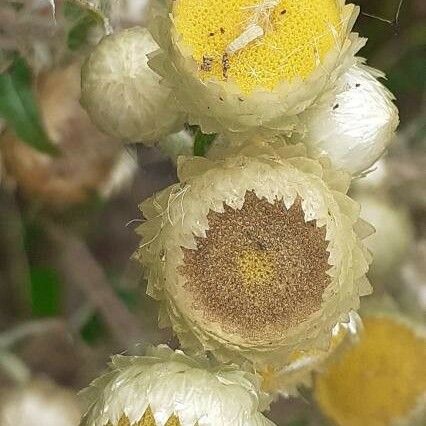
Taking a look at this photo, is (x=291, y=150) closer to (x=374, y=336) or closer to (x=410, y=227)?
(x=374, y=336)

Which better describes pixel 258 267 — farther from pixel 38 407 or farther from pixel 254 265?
pixel 38 407

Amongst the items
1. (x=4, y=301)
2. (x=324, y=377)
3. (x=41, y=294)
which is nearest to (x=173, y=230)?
(x=324, y=377)

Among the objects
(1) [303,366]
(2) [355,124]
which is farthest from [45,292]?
(2) [355,124]

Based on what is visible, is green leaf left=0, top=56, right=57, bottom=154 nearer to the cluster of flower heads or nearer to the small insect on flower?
the cluster of flower heads

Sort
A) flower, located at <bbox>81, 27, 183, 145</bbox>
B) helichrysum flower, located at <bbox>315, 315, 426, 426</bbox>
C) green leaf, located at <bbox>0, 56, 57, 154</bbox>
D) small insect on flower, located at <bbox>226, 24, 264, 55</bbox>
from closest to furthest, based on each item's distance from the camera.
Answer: small insect on flower, located at <bbox>226, 24, 264, 55</bbox> → flower, located at <bbox>81, 27, 183, 145</bbox> → green leaf, located at <bbox>0, 56, 57, 154</bbox> → helichrysum flower, located at <bbox>315, 315, 426, 426</bbox>

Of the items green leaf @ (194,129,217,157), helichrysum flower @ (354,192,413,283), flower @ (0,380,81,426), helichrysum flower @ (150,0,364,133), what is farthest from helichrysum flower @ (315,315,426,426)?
helichrysum flower @ (150,0,364,133)

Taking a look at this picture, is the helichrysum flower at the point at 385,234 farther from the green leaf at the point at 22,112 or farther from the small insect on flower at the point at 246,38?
the small insect on flower at the point at 246,38
